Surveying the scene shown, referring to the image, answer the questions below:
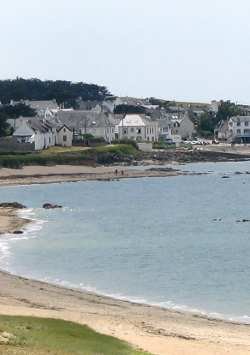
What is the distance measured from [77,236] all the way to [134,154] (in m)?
54.5

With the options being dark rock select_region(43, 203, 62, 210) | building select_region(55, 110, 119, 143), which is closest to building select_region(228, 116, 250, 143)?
building select_region(55, 110, 119, 143)

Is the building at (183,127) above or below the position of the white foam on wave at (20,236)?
above

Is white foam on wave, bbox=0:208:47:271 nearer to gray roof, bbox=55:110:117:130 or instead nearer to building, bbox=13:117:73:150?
building, bbox=13:117:73:150

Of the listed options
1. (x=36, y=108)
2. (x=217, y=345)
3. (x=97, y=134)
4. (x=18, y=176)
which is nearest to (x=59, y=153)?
(x=18, y=176)

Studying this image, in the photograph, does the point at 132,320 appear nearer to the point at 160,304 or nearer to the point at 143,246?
the point at 160,304

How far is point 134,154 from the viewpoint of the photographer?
3681 inches

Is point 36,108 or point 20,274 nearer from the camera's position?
point 20,274

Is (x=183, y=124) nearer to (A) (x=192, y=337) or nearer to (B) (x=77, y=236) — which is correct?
(B) (x=77, y=236)

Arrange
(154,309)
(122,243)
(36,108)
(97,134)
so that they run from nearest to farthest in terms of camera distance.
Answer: (154,309)
(122,243)
(97,134)
(36,108)

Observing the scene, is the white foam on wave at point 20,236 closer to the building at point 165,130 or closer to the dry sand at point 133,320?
the dry sand at point 133,320

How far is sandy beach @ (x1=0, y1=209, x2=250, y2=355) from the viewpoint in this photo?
17.5 metres

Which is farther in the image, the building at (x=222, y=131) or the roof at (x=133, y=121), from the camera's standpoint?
the building at (x=222, y=131)

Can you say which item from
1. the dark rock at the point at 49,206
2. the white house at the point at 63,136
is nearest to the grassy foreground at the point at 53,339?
the dark rock at the point at 49,206

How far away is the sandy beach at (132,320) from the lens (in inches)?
688
